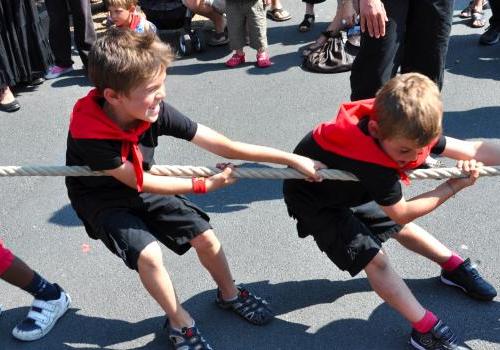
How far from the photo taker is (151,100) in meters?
1.99

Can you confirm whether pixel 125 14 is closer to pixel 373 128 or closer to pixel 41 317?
pixel 41 317

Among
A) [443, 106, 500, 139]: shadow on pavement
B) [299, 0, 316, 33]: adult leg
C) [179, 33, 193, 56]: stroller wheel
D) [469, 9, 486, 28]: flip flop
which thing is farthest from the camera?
[299, 0, 316, 33]: adult leg

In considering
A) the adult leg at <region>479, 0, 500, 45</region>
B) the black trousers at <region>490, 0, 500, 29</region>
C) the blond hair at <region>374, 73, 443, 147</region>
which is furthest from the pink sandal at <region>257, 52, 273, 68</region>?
the blond hair at <region>374, 73, 443, 147</region>

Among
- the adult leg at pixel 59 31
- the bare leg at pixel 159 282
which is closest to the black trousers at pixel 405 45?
the bare leg at pixel 159 282

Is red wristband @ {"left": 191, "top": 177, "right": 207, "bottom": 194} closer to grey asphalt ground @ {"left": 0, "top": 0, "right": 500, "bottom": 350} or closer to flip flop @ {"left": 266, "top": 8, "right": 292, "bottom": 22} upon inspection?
grey asphalt ground @ {"left": 0, "top": 0, "right": 500, "bottom": 350}

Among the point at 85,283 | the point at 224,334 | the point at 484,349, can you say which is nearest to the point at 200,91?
the point at 85,283

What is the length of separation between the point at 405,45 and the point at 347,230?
1.18 meters

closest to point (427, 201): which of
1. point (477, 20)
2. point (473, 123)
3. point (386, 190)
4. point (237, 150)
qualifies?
point (386, 190)

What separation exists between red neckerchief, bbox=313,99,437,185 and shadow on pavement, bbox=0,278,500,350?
645 mm

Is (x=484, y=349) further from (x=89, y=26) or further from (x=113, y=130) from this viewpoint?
(x=89, y=26)

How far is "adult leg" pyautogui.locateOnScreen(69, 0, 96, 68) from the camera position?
4641mm

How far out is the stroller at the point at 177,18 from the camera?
530 centimetres

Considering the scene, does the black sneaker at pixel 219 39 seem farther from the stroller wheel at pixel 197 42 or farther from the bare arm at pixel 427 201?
the bare arm at pixel 427 201

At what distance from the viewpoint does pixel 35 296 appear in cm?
253
